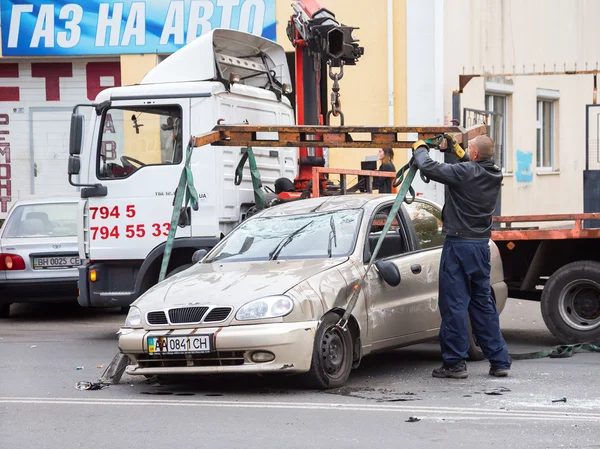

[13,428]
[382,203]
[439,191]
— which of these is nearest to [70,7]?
[439,191]

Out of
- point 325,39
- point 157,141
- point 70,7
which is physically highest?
point 70,7

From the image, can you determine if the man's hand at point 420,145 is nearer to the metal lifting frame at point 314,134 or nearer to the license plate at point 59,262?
the metal lifting frame at point 314,134

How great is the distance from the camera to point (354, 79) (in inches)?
834

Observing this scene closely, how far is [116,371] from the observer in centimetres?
890

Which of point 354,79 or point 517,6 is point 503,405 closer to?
point 354,79

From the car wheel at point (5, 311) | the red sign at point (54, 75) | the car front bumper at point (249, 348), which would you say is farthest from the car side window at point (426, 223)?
the red sign at point (54, 75)

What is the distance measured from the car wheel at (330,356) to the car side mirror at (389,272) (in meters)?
0.57

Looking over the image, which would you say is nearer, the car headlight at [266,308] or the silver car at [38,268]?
the car headlight at [266,308]

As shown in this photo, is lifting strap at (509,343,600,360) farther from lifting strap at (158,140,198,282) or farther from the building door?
the building door

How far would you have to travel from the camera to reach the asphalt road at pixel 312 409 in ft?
21.6

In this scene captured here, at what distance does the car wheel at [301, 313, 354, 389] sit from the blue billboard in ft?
44.6

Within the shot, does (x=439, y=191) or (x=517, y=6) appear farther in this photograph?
(x=517, y=6)

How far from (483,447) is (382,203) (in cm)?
367

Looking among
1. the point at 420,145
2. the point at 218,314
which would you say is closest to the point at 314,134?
the point at 420,145
